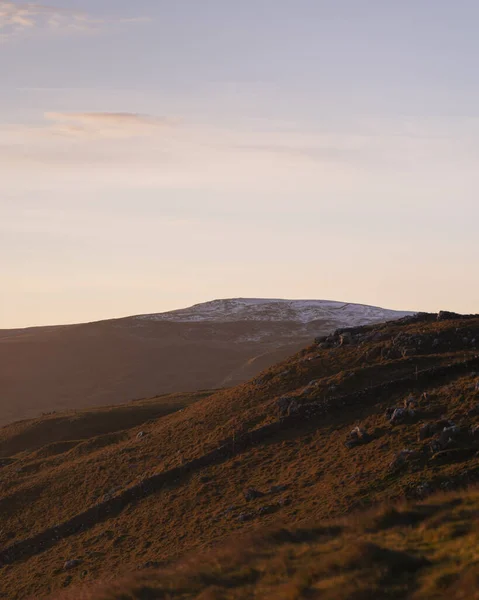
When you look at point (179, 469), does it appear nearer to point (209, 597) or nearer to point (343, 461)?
point (343, 461)

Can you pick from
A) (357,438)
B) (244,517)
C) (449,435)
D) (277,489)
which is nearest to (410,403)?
(357,438)

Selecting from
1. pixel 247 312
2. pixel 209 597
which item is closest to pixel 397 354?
pixel 209 597

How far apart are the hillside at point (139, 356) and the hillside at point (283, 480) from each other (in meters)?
58.7

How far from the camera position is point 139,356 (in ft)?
446

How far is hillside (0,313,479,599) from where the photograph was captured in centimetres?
1786

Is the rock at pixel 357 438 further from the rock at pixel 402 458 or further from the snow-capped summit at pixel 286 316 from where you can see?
the snow-capped summit at pixel 286 316

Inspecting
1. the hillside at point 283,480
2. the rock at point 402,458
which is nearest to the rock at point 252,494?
the hillside at point 283,480

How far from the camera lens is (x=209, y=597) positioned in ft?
55.6

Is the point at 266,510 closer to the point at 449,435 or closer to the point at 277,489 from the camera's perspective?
the point at 277,489

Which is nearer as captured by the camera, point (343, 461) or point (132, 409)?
point (343, 461)

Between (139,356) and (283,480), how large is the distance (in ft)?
355

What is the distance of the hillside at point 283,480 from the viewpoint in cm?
1786

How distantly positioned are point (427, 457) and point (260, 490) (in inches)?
258

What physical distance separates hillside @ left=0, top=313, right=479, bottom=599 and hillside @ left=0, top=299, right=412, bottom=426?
58.7m
